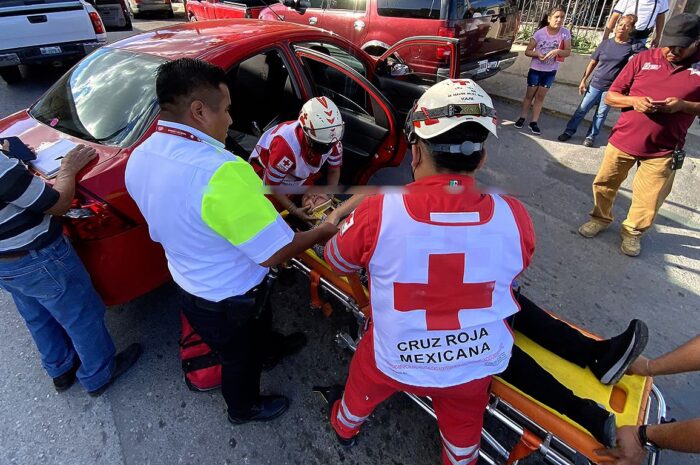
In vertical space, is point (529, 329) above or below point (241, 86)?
below

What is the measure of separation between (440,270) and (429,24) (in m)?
5.20

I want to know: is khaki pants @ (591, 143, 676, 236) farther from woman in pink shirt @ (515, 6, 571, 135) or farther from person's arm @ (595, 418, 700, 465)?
person's arm @ (595, 418, 700, 465)

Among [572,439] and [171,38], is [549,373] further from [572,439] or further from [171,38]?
[171,38]

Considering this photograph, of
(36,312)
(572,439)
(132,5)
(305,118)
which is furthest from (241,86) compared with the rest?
(132,5)

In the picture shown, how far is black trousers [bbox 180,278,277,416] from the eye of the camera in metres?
1.77

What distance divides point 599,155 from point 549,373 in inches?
179

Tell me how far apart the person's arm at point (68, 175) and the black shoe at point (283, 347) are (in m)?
1.39

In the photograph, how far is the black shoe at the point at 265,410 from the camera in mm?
2164

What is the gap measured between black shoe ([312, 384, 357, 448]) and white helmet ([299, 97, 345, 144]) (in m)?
1.61

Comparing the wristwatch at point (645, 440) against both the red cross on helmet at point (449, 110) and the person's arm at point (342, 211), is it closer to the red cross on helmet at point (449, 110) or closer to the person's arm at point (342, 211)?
the red cross on helmet at point (449, 110)

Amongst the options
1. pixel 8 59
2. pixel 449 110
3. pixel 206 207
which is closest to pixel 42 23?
pixel 8 59

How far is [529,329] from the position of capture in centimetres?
210

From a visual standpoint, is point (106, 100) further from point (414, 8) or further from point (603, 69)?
point (603, 69)

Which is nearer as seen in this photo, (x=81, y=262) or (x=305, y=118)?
(x=81, y=262)
